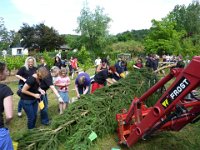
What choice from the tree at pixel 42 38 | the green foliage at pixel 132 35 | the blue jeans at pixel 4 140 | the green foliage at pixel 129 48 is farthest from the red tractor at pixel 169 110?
the green foliage at pixel 132 35

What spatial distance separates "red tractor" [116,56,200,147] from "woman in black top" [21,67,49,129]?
1701 millimetres

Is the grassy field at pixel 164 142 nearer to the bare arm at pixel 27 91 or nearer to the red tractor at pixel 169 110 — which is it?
the red tractor at pixel 169 110

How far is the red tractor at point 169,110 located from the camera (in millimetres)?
3551

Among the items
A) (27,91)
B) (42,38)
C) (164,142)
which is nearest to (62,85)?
(27,91)

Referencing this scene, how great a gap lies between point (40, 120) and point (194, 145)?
12.1ft

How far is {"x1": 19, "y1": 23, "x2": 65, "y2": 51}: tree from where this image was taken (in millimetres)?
57312

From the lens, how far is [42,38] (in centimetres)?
5753

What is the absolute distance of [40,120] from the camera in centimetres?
730

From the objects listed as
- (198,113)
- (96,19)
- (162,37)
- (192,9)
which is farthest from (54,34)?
(198,113)

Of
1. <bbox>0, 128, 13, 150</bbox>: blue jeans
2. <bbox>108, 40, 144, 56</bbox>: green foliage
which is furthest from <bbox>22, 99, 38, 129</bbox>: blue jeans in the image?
<bbox>108, 40, 144, 56</bbox>: green foliage

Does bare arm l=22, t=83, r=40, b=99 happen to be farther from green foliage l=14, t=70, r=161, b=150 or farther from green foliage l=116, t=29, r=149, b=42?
green foliage l=116, t=29, r=149, b=42

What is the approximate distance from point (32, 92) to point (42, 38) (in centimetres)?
5317

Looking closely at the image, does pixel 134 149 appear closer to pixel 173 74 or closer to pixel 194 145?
pixel 194 145

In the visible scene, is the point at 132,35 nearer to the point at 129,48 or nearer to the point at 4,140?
the point at 129,48
